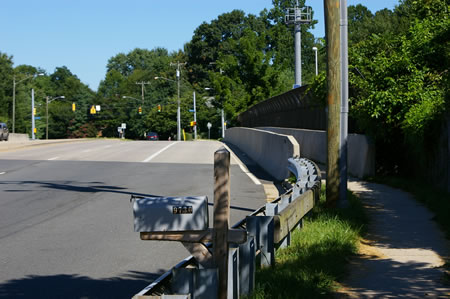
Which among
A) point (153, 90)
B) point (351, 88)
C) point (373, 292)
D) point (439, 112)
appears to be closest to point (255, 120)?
point (351, 88)

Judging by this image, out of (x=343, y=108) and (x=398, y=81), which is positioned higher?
(x=398, y=81)

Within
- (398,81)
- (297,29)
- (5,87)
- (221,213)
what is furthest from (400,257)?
(5,87)

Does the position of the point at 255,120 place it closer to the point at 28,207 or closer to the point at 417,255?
the point at 28,207

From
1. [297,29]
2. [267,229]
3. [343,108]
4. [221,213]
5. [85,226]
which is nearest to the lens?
[221,213]

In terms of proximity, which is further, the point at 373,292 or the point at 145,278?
the point at 145,278

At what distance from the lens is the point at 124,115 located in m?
140

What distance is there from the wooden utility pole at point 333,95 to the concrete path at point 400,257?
2.85 feet

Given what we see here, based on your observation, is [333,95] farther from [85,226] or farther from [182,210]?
[182,210]

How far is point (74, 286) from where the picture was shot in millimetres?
7094

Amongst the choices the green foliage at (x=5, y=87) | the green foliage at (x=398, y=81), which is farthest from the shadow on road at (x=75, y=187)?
the green foliage at (x=5, y=87)

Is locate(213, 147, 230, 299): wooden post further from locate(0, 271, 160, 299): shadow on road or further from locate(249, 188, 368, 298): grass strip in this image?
locate(0, 271, 160, 299): shadow on road

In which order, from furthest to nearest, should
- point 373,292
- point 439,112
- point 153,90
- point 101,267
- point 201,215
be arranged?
point 153,90 < point 439,112 < point 101,267 < point 373,292 < point 201,215

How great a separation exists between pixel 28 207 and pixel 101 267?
5927 mm

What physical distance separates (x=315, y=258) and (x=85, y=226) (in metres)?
4.84
